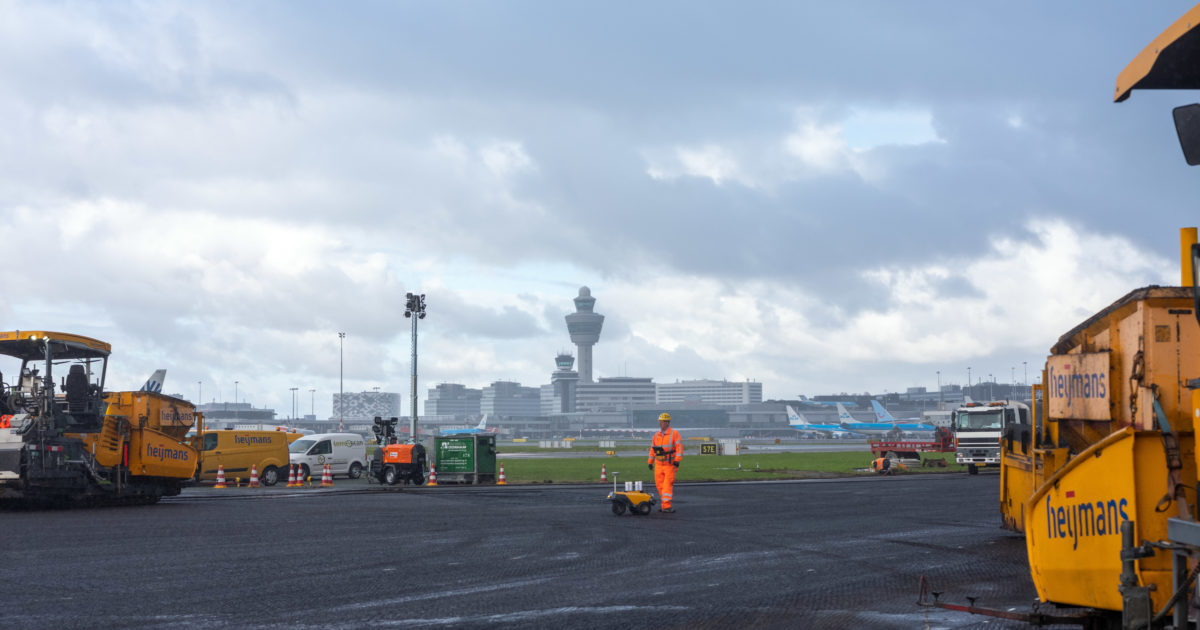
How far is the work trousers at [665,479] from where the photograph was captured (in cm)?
1778

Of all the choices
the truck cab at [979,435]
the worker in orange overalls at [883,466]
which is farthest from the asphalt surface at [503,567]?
the truck cab at [979,435]

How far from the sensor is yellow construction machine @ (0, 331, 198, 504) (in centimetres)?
1850

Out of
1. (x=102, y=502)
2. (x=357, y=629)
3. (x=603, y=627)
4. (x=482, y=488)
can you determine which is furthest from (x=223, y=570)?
(x=482, y=488)

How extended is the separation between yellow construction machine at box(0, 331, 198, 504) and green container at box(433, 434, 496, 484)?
10.2 meters

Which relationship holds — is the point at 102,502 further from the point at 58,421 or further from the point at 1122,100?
the point at 1122,100

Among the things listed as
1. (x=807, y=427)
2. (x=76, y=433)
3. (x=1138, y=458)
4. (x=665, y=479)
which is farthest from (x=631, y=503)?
(x=807, y=427)

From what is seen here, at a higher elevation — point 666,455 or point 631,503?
point 666,455

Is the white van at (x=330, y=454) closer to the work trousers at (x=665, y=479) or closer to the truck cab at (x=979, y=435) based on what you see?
the work trousers at (x=665, y=479)

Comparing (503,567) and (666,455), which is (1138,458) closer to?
(503,567)

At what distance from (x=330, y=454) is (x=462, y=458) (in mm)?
7984

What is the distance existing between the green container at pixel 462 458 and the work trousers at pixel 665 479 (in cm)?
1318

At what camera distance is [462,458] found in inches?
1210

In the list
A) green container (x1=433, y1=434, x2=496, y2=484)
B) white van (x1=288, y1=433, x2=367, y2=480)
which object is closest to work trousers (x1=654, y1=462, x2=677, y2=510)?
green container (x1=433, y1=434, x2=496, y2=484)

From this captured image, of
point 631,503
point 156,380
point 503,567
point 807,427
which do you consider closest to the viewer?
point 503,567
